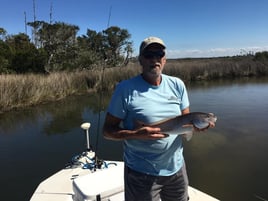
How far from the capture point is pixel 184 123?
1.97 m

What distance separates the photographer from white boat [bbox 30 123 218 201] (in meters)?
2.82

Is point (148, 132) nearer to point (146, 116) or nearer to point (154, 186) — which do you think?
point (146, 116)

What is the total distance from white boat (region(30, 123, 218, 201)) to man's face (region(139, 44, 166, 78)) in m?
1.45

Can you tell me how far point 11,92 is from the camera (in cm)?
1230

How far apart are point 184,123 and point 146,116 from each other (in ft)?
0.94

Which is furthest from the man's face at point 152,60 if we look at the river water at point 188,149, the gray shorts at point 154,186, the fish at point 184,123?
the river water at point 188,149

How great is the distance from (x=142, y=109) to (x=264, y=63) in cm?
2948

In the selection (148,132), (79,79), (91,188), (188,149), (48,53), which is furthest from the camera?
(48,53)

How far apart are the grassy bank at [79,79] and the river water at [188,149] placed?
3.21 ft

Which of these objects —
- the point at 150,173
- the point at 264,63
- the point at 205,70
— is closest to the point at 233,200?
the point at 150,173

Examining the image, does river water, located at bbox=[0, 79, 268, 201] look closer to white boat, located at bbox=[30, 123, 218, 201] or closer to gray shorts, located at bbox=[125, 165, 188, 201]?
white boat, located at bbox=[30, 123, 218, 201]

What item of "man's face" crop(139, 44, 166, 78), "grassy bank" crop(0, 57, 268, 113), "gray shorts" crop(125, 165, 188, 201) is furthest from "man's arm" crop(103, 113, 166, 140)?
"grassy bank" crop(0, 57, 268, 113)

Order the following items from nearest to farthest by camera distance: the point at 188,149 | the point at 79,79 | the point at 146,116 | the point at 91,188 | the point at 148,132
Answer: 1. the point at 148,132
2. the point at 146,116
3. the point at 91,188
4. the point at 188,149
5. the point at 79,79

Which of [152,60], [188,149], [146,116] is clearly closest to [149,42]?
[152,60]
